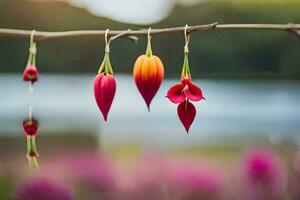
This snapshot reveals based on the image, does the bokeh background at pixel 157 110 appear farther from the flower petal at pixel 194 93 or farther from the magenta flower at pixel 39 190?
the flower petal at pixel 194 93

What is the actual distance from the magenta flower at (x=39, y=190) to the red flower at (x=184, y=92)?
0.38m

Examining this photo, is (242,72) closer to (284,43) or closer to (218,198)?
(284,43)

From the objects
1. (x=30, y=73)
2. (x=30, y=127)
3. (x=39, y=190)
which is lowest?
(x=39, y=190)

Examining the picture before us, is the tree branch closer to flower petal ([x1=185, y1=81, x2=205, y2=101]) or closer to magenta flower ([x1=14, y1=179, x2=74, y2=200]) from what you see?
flower petal ([x1=185, y1=81, x2=205, y2=101])

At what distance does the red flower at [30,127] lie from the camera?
1.48m

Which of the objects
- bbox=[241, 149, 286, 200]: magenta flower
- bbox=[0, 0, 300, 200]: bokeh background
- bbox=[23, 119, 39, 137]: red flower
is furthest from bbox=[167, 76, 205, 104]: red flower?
bbox=[23, 119, 39, 137]: red flower

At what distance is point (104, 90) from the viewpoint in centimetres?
138

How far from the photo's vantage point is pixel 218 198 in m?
1.51

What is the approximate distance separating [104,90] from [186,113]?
0.19m

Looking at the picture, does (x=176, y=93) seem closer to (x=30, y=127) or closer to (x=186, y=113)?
(x=186, y=113)

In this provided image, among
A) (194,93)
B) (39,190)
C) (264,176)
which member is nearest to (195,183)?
(264,176)

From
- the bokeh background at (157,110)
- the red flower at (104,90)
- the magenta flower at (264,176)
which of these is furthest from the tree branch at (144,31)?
the magenta flower at (264,176)

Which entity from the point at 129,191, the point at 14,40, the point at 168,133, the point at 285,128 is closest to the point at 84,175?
the point at 129,191

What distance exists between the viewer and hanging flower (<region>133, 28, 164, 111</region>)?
1.33m
